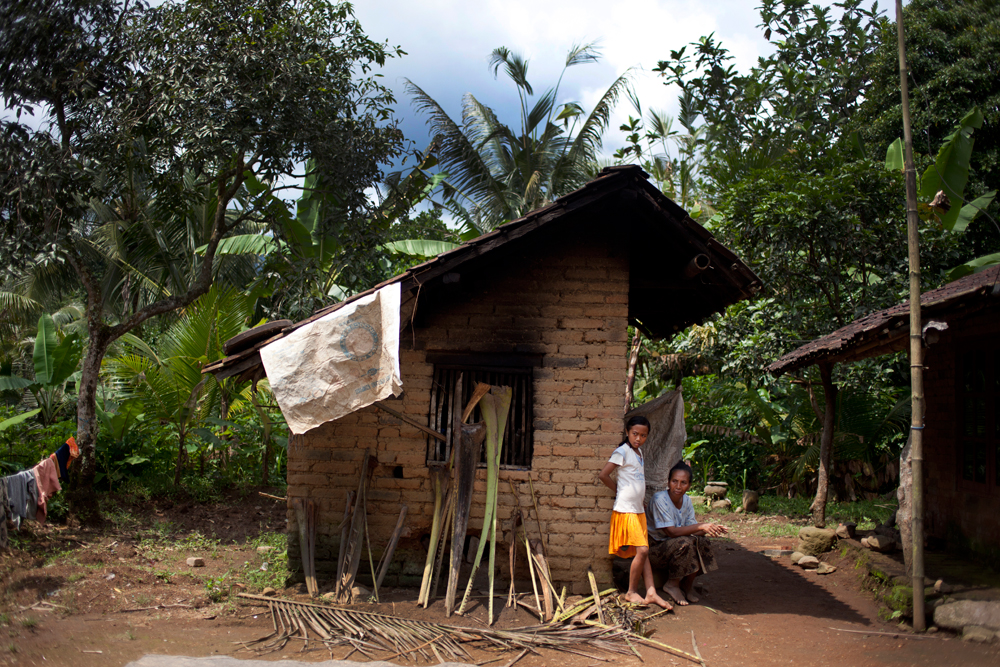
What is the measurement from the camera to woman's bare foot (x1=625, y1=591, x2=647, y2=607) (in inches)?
219

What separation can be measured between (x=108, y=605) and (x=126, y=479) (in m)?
4.25

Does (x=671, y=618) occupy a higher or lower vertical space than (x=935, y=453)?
lower

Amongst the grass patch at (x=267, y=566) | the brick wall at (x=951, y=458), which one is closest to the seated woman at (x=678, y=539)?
the brick wall at (x=951, y=458)

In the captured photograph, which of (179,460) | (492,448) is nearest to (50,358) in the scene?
(179,460)

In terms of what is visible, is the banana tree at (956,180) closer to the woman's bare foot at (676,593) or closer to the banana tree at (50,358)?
the woman's bare foot at (676,593)

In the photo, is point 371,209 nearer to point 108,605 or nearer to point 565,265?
point 565,265

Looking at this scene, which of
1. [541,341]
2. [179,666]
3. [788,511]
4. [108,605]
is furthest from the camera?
[788,511]

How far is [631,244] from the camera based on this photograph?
6.28 m

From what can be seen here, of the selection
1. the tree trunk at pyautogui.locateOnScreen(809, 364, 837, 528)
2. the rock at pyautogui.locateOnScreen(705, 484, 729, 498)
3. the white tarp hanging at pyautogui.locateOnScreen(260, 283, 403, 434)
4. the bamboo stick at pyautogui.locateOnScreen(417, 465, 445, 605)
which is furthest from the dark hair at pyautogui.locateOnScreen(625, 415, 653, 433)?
the rock at pyautogui.locateOnScreen(705, 484, 729, 498)

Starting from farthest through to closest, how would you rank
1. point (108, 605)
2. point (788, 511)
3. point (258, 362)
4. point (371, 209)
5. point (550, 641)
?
point (788, 511) < point (371, 209) < point (108, 605) < point (258, 362) < point (550, 641)

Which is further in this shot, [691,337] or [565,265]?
[691,337]

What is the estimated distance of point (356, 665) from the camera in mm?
4305

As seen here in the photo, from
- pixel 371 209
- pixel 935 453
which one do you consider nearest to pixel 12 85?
pixel 371 209

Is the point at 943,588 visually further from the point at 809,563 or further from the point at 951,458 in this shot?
the point at 809,563
